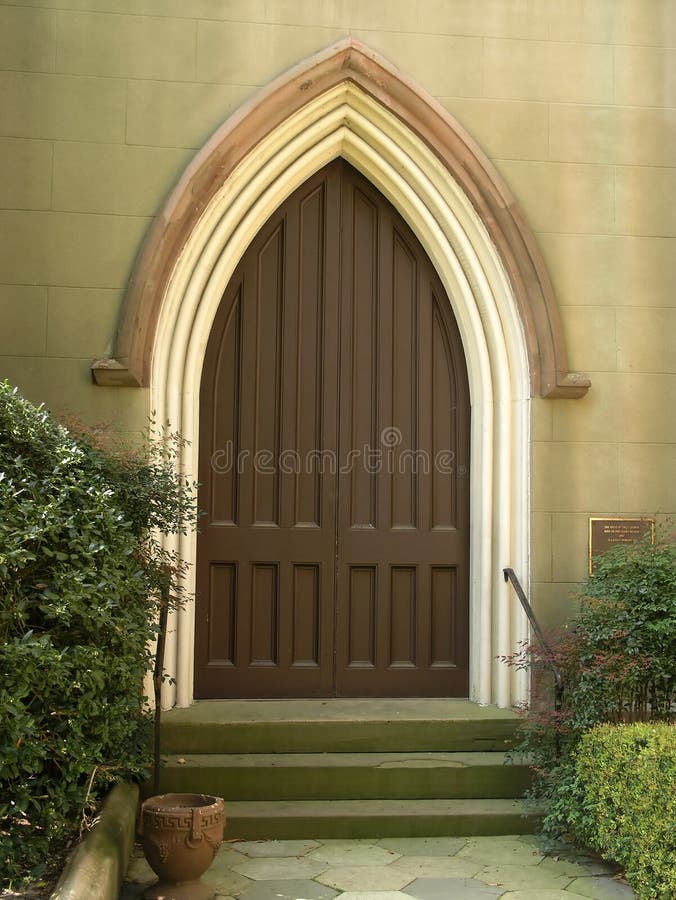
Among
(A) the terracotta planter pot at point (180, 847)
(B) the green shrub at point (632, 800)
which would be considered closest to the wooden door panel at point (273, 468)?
(A) the terracotta planter pot at point (180, 847)

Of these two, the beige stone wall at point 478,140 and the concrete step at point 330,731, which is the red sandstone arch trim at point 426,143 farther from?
the concrete step at point 330,731

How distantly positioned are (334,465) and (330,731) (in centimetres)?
172

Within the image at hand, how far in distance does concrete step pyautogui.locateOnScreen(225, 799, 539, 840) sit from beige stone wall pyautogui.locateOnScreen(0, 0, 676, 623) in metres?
Answer: 1.34

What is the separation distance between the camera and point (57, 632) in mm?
3908

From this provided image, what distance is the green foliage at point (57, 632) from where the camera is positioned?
3.69 m

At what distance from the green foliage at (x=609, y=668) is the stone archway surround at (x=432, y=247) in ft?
2.59

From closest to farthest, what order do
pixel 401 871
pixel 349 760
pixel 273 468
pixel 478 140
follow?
pixel 401 871 → pixel 349 760 → pixel 478 140 → pixel 273 468

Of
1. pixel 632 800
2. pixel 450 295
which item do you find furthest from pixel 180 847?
pixel 450 295

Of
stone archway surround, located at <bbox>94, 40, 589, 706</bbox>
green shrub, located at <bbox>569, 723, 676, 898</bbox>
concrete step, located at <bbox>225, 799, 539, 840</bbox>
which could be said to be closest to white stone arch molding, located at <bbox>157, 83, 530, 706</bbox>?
stone archway surround, located at <bbox>94, 40, 589, 706</bbox>

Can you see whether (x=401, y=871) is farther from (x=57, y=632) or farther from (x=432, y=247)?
(x=432, y=247)

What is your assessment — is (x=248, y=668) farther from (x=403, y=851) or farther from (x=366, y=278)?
(x=366, y=278)

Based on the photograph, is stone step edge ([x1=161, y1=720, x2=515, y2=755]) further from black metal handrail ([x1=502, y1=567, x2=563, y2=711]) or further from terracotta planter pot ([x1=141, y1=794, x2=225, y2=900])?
terracotta planter pot ([x1=141, y1=794, x2=225, y2=900])

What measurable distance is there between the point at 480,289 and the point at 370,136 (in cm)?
121

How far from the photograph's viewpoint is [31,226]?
5832mm
